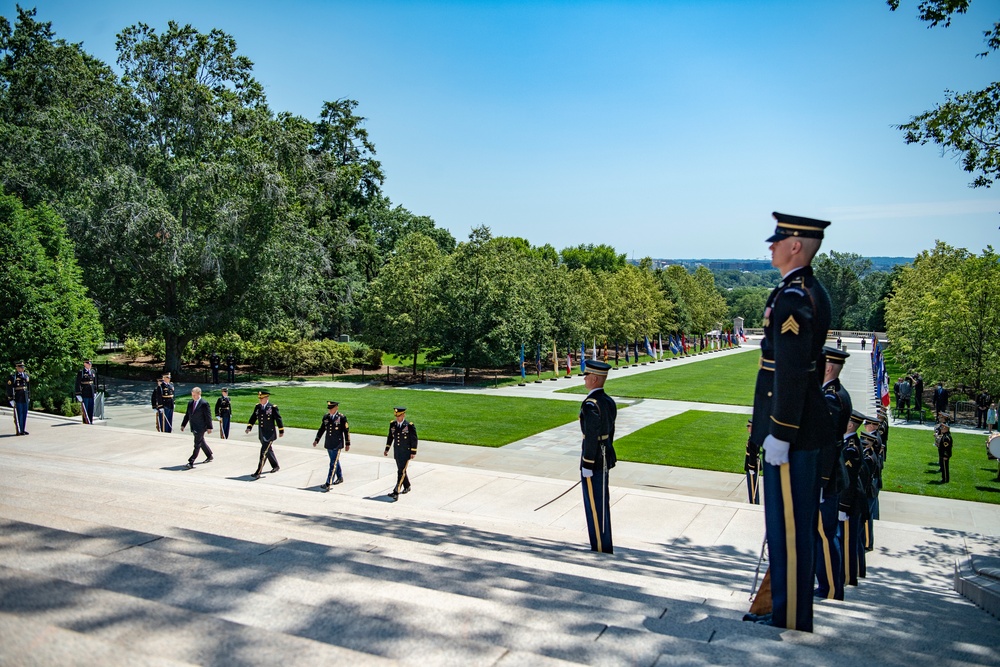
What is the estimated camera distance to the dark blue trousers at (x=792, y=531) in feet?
15.5

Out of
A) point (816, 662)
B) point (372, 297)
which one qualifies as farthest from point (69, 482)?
point (372, 297)

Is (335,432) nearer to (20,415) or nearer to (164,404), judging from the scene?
(164,404)

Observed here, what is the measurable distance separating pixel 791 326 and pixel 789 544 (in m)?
1.49

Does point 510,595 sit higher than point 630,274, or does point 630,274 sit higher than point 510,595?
point 630,274

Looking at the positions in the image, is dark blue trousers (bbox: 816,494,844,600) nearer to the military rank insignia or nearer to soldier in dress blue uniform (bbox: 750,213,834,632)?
soldier in dress blue uniform (bbox: 750,213,834,632)

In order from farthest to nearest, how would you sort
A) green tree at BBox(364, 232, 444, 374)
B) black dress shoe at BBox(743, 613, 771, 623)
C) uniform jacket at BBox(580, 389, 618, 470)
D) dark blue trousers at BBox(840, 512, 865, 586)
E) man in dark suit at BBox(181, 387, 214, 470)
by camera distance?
1. green tree at BBox(364, 232, 444, 374)
2. man in dark suit at BBox(181, 387, 214, 470)
3. uniform jacket at BBox(580, 389, 618, 470)
4. dark blue trousers at BBox(840, 512, 865, 586)
5. black dress shoe at BBox(743, 613, 771, 623)

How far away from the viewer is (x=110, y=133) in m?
29.8

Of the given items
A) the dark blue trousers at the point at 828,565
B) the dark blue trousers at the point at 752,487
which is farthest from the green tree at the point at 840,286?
the dark blue trousers at the point at 828,565

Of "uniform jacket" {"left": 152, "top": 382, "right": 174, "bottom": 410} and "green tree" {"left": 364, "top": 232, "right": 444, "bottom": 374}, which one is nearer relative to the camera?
"uniform jacket" {"left": 152, "top": 382, "right": 174, "bottom": 410}

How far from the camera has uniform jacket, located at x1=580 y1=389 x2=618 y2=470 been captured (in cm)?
775

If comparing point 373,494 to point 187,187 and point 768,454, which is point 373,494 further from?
point 187,187

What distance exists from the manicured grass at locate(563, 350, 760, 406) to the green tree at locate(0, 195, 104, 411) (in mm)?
20036

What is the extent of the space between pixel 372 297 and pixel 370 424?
18.0 metres

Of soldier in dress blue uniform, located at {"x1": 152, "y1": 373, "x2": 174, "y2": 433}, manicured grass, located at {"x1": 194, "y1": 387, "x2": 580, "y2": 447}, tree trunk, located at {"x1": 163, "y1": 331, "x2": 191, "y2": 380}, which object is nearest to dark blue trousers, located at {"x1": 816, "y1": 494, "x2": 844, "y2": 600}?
manicured grass, located at {"x1": 194, "y1": 387, "x2": 580, "y2": 447}
